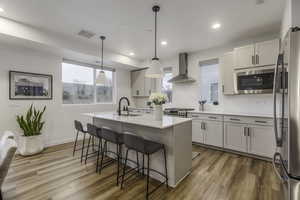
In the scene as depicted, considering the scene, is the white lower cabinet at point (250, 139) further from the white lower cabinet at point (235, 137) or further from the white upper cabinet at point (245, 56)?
the white upper cabinet at point (245, 56)

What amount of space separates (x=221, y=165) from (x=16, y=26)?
16.4ft

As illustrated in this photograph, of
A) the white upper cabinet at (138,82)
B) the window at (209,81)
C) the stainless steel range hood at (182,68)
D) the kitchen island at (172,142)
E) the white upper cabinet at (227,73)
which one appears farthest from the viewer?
the white upper cabinet at (138,82)

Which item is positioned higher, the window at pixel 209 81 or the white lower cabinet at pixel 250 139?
the window at pixel 209 81

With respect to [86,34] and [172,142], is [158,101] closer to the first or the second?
[172,142]

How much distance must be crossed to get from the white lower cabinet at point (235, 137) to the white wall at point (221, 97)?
69cm

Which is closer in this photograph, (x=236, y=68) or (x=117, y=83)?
(x=236, y=68)

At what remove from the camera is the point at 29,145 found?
11.0 ft

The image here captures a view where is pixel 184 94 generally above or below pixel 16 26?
below

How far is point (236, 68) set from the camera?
3.56m

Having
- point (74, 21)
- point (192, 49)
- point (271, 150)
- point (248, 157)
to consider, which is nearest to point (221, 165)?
point (248, 157)

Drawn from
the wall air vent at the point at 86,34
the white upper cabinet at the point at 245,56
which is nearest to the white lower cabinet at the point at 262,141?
the white upper cabinet at the point at 245,56

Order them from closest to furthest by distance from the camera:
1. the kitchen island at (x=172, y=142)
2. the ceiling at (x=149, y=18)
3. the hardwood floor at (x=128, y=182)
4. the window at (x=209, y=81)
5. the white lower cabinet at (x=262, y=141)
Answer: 1. the hardwood floor at (x=128, y=182)
2. the kitchen island at (x=172, y=142)
3. the ceiling at (x=149, y=18)
4. the white lower cabinet at (x=262, y=141)
5. the window at (x=209, y=81)

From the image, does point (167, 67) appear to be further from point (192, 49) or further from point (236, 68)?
point (236, 68)

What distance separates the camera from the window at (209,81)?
4359 mm
